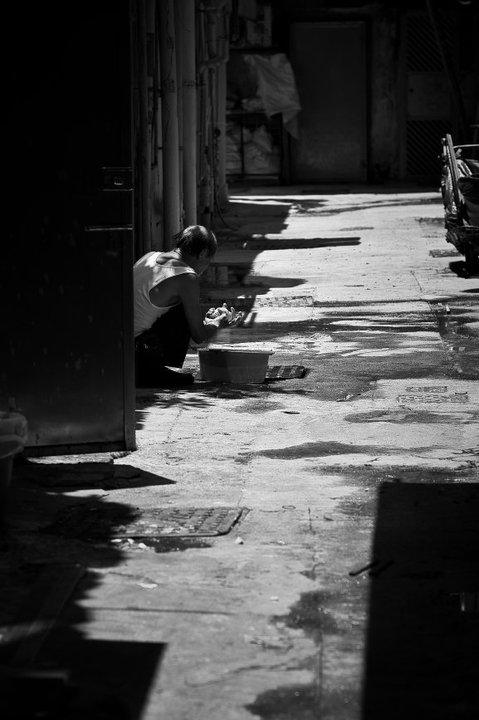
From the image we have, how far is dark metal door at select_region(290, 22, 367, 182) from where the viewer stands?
30.9 m

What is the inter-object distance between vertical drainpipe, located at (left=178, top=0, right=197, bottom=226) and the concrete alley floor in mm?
7402

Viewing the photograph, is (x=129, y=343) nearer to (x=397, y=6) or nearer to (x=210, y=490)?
(x=210, y=490)

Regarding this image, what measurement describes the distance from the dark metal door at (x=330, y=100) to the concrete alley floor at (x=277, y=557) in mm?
20857

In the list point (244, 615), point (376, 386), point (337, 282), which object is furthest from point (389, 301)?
point (244, 615)

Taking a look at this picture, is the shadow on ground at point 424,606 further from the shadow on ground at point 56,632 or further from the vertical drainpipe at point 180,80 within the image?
the vertical drainpipe at point 180,80

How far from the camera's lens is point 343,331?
1171 centimetres

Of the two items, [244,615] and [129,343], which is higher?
[129,343]

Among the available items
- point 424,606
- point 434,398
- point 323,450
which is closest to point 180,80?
point 434,398

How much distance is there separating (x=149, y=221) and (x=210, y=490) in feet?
28.9

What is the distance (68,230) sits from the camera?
704 cm

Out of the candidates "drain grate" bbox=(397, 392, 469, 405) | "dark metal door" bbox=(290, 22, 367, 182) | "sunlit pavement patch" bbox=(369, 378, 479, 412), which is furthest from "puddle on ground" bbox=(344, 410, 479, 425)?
"dark metal door" bbox=(290, 22, 367, 182)

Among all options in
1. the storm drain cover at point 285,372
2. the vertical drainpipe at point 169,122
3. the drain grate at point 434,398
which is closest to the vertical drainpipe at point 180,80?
the vertical drainpipe at point 169,122

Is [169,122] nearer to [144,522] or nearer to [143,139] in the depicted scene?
[143,139]

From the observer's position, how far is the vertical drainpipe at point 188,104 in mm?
17547
